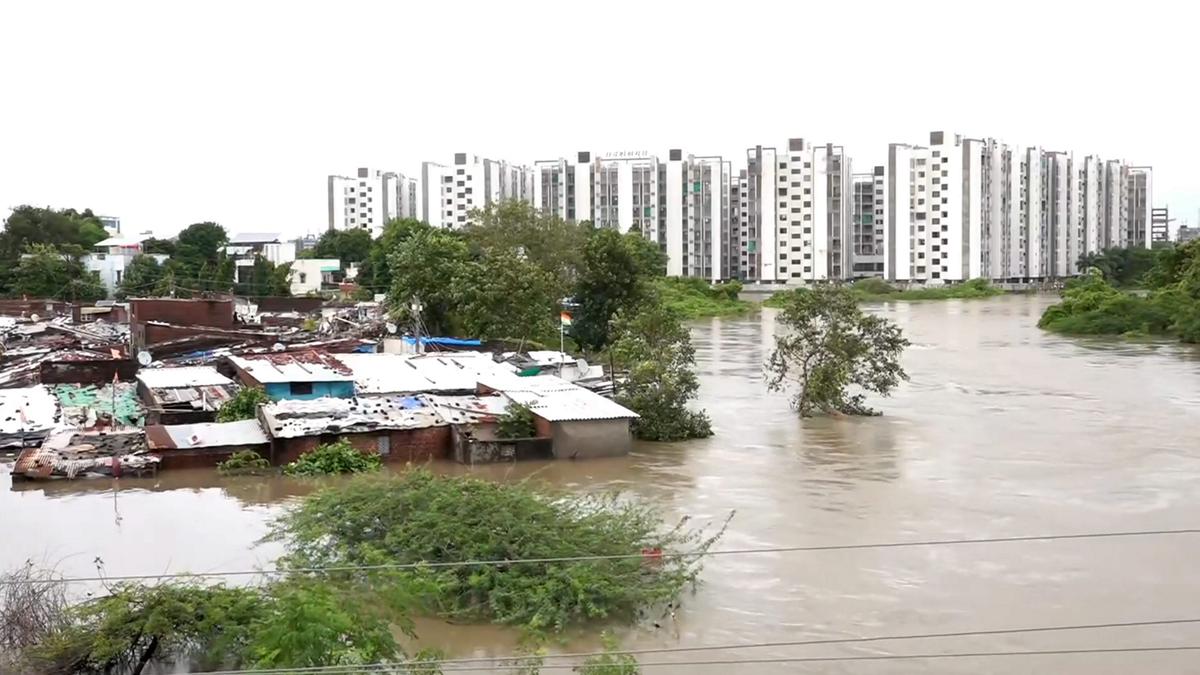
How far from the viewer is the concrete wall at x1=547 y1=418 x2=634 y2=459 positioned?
11.3 metres

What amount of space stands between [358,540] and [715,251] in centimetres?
4336

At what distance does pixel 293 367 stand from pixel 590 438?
170 inches

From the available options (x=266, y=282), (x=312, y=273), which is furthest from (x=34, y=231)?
(x=312, y=273)

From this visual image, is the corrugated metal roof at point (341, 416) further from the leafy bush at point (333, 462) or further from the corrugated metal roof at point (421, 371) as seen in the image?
the corrugated metal roof at point (421, 371)

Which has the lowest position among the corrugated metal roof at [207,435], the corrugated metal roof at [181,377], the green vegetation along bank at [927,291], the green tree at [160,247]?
the corrugated metal roof at [207,435]

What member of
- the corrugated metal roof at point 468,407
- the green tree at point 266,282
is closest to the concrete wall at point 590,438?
the corrugated metal roof at point 468,407

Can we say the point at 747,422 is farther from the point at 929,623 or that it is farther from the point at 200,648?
the point at 200,648

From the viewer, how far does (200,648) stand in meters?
5.53

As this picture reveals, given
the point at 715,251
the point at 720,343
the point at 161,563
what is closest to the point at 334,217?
the point at 715,251

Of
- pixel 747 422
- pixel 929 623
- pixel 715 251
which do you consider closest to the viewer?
pixel 929 623

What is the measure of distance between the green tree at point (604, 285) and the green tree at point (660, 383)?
6.02 meters

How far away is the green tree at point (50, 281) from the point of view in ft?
98.0

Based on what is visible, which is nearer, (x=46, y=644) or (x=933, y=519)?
(x=46, y=644)

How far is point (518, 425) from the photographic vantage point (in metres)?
11.6
